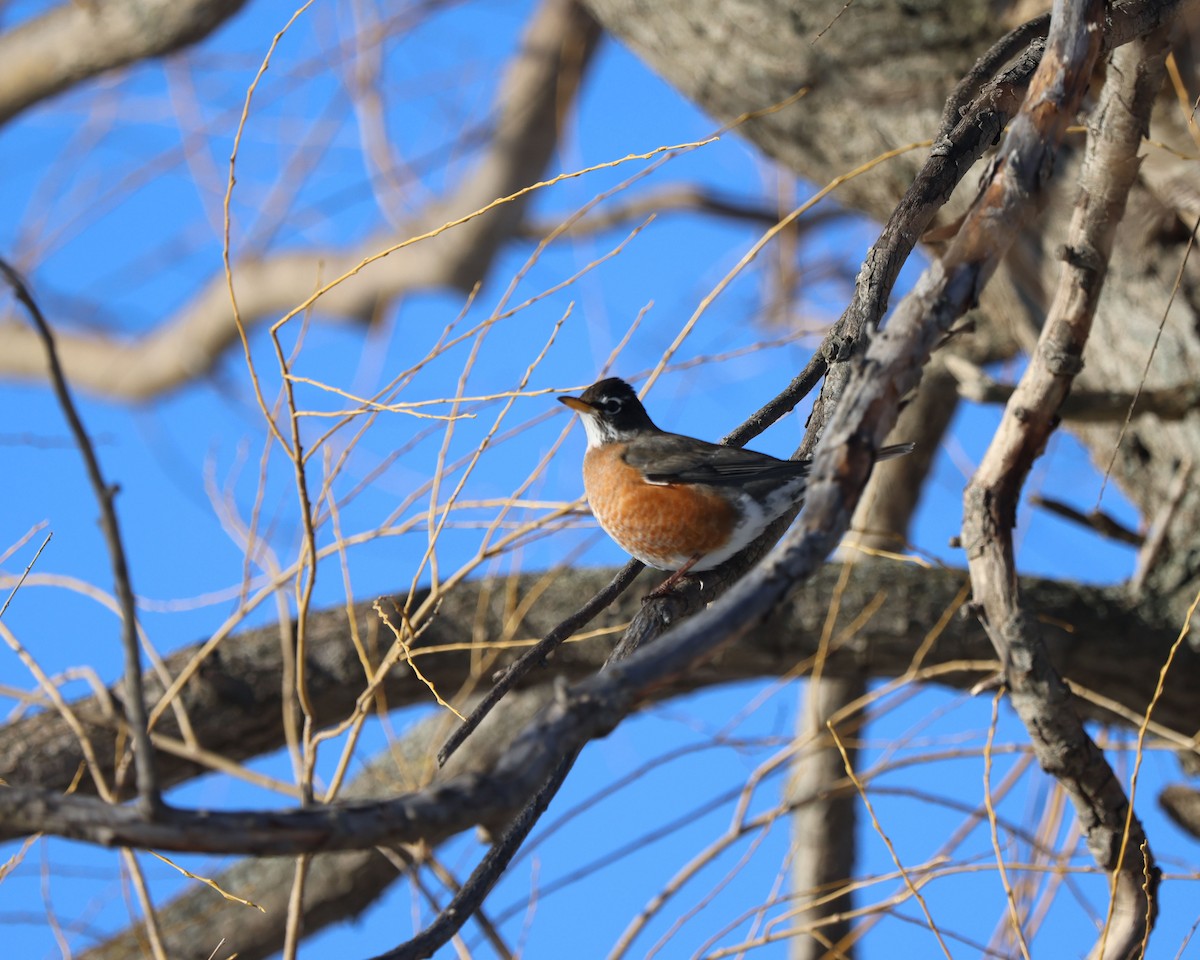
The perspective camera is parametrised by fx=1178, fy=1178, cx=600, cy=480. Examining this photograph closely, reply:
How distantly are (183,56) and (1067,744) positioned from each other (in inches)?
211

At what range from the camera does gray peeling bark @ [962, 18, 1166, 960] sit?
2477mm

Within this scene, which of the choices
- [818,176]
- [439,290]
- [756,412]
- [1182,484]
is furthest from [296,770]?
[439,290]

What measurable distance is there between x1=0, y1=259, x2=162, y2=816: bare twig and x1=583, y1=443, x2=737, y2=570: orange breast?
189 cm

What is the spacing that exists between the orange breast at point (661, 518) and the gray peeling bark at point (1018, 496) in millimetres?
682

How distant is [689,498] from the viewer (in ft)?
10.2

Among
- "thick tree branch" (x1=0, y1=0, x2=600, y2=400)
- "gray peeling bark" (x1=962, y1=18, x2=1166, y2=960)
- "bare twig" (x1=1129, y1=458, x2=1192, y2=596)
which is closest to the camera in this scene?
"gray peeling bark" (x1=962, y1=18, x2=1166, y2=960)

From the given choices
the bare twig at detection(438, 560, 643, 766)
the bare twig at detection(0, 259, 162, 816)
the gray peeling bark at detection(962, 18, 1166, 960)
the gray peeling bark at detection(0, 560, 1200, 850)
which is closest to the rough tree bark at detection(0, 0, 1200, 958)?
the gray peeling bark at detection(0, 560, 1200, 850)

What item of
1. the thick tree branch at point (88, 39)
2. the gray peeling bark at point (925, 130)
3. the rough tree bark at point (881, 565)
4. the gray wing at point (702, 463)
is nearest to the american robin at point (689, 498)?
the gray wing at point (702, 463)

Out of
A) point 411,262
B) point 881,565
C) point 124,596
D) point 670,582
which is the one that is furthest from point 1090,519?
point 411,262

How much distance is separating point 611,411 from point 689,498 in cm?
65

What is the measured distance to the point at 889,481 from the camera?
19.5 feet

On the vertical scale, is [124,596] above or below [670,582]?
below

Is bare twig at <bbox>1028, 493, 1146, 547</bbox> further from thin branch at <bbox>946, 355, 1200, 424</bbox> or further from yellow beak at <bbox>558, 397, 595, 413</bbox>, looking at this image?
yellow beak at <bbox>558, 397, 595, 413</bbox>

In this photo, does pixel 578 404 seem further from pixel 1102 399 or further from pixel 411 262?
pixel 411 262
